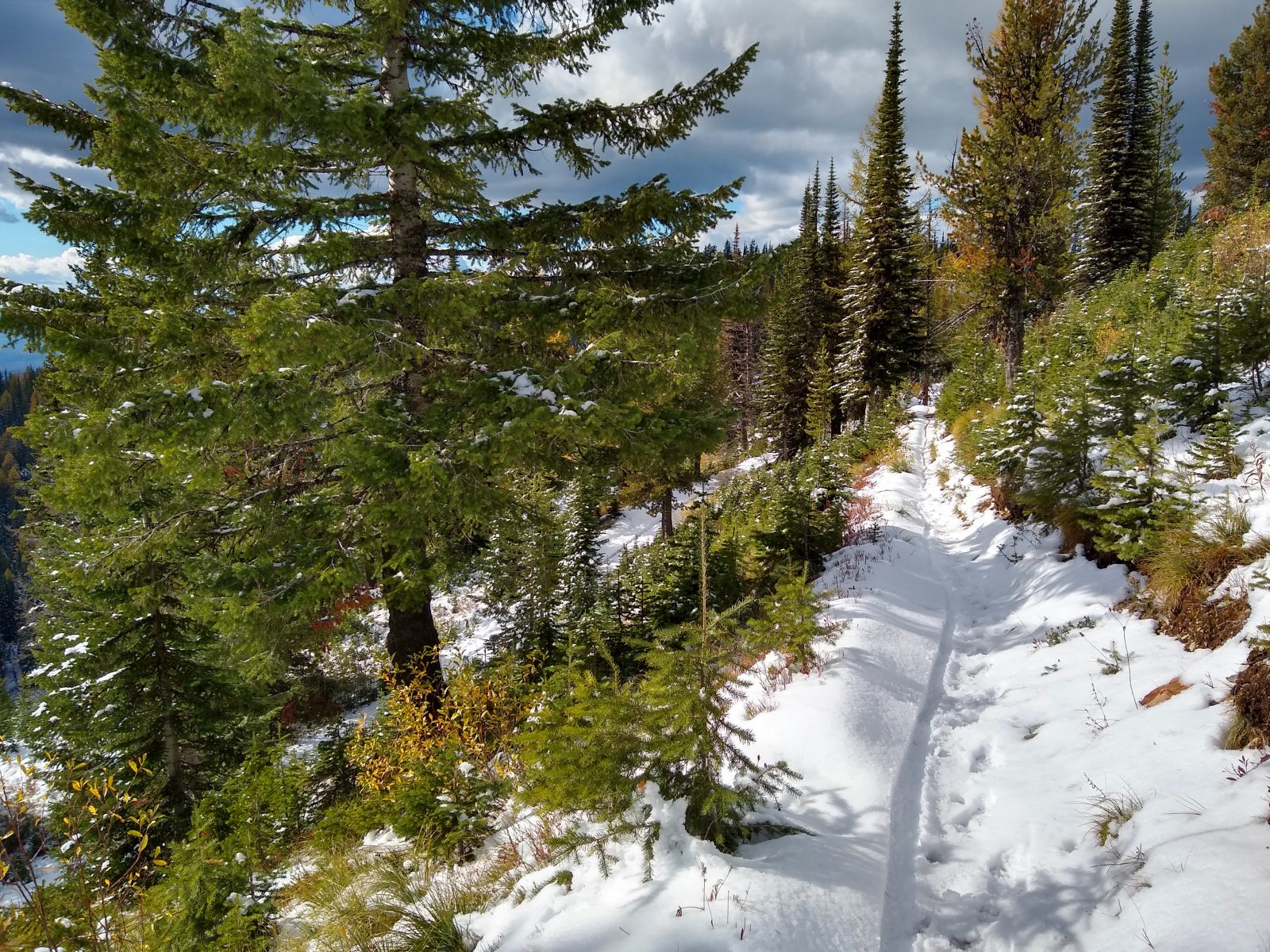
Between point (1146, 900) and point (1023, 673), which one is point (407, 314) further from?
point (1023, 673)

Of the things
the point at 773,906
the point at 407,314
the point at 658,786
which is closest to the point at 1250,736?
the point at 773,906

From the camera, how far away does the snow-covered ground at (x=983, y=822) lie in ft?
9.92

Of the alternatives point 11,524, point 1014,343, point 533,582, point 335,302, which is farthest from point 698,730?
point 11,524

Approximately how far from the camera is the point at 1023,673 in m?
6.16

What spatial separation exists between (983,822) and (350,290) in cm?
759

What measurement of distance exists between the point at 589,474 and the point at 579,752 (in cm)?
426

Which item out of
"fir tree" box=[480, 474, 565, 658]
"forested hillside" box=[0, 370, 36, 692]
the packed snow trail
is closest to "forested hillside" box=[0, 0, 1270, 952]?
the packed snow trail

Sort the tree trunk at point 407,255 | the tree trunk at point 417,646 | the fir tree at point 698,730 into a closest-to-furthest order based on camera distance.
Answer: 1. the fir tree at point 698,730
2. the tree trunk at point 407,255
3. the tree trunk at point 417,646

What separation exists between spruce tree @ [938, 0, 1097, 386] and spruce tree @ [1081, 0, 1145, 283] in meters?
15.6

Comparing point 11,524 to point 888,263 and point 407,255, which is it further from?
point 888,263

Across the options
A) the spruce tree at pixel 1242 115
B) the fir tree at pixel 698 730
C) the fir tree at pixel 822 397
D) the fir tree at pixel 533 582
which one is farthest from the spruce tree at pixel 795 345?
the fir tree at pixel 698 730

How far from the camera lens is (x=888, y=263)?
24266 millimetres

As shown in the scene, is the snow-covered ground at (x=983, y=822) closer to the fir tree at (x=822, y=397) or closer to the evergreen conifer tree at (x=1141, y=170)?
the fir tree at (x=822, y=397)

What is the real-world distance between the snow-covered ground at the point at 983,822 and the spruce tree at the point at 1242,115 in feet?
104
